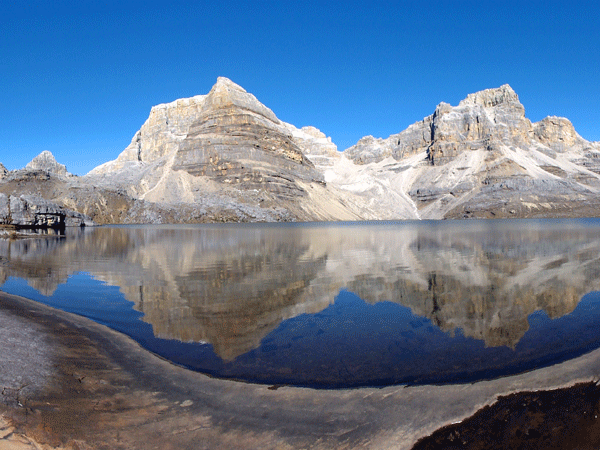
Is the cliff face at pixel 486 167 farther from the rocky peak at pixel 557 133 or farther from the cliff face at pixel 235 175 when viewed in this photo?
the cliff face at pixel 235 175

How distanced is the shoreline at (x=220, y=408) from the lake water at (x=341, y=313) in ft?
1.58

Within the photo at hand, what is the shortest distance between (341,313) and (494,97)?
219 metres

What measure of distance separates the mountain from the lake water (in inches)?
2786

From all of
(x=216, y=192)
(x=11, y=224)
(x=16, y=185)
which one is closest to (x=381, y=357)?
(x=11, y=224)

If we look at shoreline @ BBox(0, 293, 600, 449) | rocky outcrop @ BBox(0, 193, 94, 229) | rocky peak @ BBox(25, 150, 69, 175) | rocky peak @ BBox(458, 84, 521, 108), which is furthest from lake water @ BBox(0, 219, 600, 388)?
rocky peak @ BBox(458, 84, 521, 108)

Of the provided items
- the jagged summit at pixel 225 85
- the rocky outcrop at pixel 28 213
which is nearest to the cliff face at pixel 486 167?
the jagged summit at pixel 225 85

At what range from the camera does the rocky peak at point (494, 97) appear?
7515 inches

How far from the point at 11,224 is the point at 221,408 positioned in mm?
54722

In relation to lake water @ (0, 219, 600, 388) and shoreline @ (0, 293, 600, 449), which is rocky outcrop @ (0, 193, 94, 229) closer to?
lake water @ (0, 219, 600, 388)

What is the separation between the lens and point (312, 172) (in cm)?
11475

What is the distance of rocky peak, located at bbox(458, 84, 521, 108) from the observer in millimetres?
190875

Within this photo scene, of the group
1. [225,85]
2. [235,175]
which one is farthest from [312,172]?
[225,85]

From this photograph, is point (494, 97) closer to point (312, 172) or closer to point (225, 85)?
point (312, 172)

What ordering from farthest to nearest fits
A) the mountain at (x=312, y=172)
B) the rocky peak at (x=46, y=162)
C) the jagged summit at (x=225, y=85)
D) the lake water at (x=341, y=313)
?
the rocky peak at (x=46, y=162), the jagged summit at (x=225, y=85), the mountain at (x=312, y=172), the lake water at (x=341, y=313)
